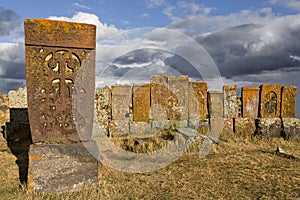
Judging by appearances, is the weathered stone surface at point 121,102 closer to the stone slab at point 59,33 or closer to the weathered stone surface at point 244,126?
the weathered stone surface at point 244,126

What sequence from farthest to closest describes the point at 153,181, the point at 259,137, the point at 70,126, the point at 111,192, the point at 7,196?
1. the point at 259,137
2. the point at 153,181
3. the point at 70,126
4. the point at 111,192
5. the point at 7,196

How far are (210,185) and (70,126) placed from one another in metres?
2.00

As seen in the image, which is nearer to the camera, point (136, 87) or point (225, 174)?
point (225, 174)

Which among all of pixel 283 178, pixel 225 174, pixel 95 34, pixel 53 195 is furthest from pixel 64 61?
pixel 283 178

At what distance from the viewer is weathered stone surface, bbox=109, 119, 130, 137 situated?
6.84m

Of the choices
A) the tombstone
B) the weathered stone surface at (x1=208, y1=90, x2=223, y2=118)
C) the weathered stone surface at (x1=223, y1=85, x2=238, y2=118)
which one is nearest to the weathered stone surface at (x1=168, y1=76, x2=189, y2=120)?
the weathered stone surface at (x1=208, y1=90, x2=223, y2=118)

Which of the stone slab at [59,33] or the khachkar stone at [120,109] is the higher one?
the stone slab at [59,33]

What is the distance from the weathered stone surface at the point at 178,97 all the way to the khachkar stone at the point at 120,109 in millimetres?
1081

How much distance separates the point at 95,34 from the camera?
351 cm

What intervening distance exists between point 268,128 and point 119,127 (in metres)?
3.88

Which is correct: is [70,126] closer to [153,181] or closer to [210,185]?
[153,181]

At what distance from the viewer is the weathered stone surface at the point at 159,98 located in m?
6.95

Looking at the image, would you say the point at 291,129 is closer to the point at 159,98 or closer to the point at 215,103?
the point at 215,103

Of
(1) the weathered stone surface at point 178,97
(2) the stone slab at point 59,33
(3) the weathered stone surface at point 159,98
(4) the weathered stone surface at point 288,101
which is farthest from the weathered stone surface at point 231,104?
(2) the stone slab at point 59,33
